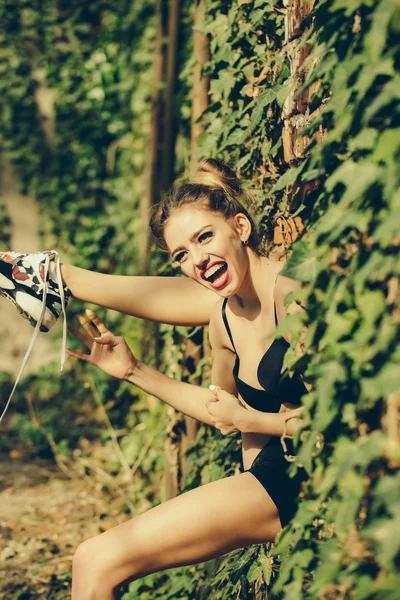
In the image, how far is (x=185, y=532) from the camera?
1916 millimetres

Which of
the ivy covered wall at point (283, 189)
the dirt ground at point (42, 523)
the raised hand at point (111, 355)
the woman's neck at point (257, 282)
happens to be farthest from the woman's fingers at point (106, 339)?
the dirt ground at point (42, 523)

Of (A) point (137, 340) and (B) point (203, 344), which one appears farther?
(A) point (137, 340)

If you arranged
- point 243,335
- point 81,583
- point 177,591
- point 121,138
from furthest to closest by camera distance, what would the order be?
point 121,138 → point 177,591 → point 243,335 → point 81,583

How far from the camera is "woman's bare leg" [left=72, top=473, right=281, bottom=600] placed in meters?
1.91

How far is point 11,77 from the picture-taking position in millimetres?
6129

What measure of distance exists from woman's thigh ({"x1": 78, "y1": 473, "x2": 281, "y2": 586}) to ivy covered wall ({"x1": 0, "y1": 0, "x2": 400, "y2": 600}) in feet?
0.49

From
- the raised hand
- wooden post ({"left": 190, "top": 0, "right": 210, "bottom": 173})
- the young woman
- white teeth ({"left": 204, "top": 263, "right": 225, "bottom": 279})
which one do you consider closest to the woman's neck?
the young woman

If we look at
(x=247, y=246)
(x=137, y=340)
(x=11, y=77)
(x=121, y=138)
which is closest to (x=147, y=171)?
(x=121, y=138)

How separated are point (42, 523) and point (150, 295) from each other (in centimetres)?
195

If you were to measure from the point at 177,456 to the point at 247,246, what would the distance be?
1.49 metres

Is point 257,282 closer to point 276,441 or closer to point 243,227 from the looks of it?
point 243,227

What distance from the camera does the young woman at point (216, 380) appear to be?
1.93m

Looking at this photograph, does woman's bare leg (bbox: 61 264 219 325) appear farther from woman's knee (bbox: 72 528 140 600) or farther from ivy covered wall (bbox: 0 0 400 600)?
woman's knee (bbox: 72 528 140 600)

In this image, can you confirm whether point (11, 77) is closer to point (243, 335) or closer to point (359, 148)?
point (243, 335)
